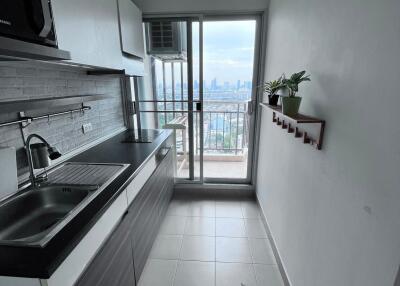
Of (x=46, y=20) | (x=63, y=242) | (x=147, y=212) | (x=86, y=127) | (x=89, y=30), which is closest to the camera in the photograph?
(x=63, y=242)

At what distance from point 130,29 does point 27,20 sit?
→ 1.34 metres

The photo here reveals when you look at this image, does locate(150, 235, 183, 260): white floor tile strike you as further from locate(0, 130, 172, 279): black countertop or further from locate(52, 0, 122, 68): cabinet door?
locate(52, 0, 122, 68): cabinet door

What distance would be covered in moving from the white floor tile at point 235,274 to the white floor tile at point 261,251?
0.40ft

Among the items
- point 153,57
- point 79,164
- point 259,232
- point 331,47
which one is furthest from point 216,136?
point 331,47

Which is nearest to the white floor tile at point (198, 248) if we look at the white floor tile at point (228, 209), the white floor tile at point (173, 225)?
the white floor tile at point (173, 225)

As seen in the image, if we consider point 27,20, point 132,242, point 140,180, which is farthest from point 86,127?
point 27,20

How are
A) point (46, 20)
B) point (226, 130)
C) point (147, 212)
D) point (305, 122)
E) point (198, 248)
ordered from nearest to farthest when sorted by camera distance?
point (46, 20), point (305, 122), point (147, 212), point (198, 248), point (226, 130)

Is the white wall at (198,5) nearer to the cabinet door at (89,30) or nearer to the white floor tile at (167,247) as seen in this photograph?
the cabinet door at (89,30)

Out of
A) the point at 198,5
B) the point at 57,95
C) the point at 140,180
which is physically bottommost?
the point at 140,180

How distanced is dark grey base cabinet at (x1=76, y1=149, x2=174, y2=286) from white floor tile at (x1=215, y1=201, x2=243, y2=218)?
0.73 metres

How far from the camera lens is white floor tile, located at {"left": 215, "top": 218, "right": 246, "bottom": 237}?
232 centimetres

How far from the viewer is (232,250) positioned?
209cm

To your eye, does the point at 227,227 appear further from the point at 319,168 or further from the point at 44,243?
the point at 44,243

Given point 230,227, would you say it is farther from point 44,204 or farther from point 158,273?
point 44,204
